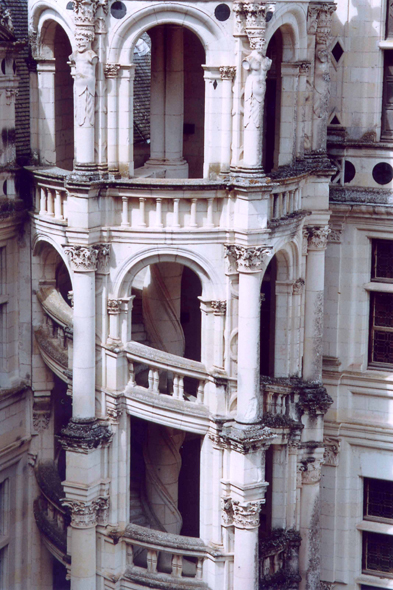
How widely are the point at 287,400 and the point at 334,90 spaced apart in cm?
825

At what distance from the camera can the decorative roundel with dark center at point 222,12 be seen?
1385 inches

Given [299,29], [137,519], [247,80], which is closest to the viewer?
[247,80]

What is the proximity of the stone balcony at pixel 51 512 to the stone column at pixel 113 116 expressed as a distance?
904 centimetres

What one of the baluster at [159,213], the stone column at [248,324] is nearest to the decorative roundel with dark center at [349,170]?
the stone column at [248,324]

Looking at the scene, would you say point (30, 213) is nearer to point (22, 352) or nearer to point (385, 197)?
point (22, 352)

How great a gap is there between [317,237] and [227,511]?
7259mm

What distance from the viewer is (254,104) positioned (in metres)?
35.3

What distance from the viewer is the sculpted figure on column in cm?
3525

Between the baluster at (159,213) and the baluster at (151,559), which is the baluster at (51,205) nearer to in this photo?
the baluster at (159,213)

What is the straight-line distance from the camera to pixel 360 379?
4206 cm

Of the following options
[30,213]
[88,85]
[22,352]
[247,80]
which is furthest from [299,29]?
[22,352]

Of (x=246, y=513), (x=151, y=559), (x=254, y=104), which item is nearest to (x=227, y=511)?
(x=246, y=513)

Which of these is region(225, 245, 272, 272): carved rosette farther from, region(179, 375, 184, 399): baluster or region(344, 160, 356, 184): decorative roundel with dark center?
region(344, 160, 356, 184): decorative roundel with dark center

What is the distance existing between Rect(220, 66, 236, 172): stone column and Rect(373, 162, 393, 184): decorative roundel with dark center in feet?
20.6
